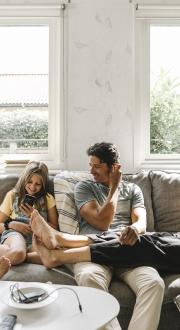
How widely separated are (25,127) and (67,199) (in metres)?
0.95

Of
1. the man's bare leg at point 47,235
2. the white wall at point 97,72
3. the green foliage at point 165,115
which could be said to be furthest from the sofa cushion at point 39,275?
the green foliage at point 165,115

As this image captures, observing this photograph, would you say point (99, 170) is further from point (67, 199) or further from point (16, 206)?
point (16, 206)

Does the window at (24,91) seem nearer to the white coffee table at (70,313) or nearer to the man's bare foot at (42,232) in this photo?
the man's bare foot at (42,232)

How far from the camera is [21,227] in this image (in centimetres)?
246

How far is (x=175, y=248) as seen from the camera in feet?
6.99

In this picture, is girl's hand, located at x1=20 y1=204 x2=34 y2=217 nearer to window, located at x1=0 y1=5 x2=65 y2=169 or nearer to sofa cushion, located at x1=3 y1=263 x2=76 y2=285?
sofa cushion, located at x1=3 y1=263 x2=76 y2=285

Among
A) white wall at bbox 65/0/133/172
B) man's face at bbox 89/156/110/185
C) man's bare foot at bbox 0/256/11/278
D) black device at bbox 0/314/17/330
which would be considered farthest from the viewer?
white wall at bbox 65/0/133/172

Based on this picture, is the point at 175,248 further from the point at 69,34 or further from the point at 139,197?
the point at 69,34

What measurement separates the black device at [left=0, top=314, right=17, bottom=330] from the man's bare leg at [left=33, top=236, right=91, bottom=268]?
69cm

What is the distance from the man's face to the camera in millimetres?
2570

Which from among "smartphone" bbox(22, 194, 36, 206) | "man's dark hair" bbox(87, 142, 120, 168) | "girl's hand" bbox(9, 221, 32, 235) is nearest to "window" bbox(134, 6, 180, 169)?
"man's dark hair" bbox(87, 142, 120, 168)

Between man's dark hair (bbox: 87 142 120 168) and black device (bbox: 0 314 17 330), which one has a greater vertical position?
man's dark hair (bbox: 87 142 120 168)

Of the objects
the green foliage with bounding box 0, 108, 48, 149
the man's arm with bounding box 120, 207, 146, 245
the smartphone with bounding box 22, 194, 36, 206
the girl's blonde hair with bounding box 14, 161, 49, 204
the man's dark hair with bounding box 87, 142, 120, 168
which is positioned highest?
the green foliage with bounding box 0, 108, 48, 149

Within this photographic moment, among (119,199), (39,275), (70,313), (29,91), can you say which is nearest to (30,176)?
(119,199)
